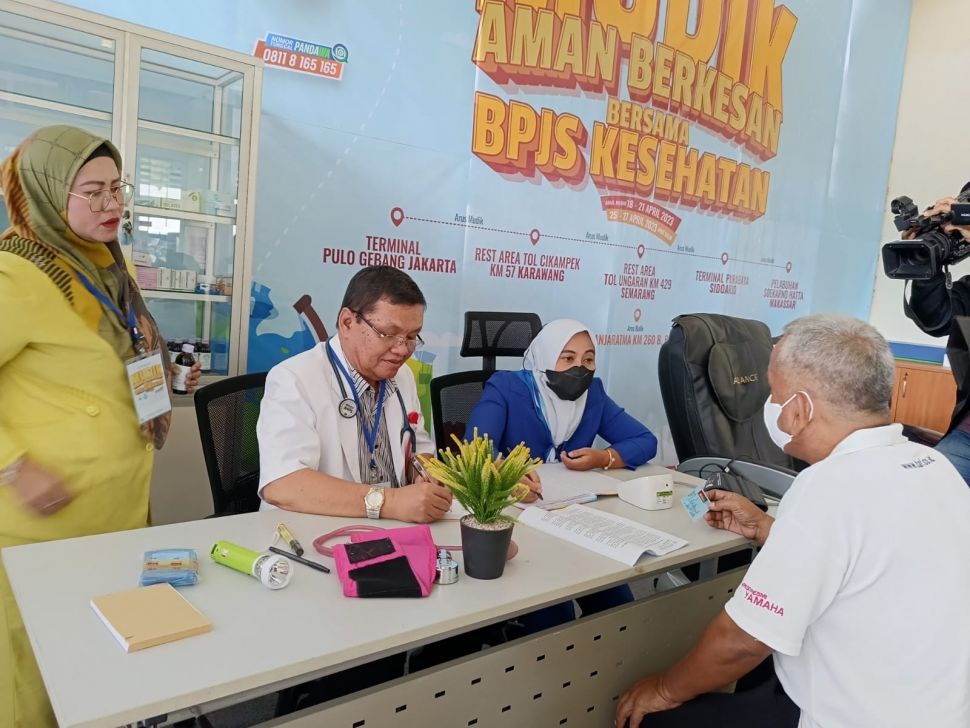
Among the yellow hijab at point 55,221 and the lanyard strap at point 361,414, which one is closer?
the yellow hijab at point 55,221

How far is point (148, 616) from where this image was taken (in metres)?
1.04

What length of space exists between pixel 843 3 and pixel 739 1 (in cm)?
134

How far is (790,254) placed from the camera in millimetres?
5566

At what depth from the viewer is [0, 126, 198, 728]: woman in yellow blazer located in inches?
58.1

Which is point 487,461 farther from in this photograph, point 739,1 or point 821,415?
point 739,1

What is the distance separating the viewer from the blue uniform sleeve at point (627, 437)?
2312 millimetres

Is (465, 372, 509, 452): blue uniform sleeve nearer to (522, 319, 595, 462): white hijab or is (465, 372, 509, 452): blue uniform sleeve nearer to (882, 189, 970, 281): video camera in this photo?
(522, 319, 595, 462): white hijab

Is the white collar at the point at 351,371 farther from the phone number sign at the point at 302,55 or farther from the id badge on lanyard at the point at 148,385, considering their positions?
the phone number sign at the point at 302,55

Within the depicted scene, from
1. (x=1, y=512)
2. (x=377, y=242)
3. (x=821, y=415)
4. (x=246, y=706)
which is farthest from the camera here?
(x=377, y=242)

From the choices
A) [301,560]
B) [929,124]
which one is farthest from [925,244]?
[929,124]

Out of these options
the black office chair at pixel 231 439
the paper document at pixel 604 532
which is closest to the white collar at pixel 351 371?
the black office chair at pixel 231 439

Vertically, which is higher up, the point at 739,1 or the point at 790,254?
the point at 739,1

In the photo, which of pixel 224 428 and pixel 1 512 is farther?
pixel 224 428

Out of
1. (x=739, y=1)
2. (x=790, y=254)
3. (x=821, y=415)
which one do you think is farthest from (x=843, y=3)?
(x=821, y=415)
